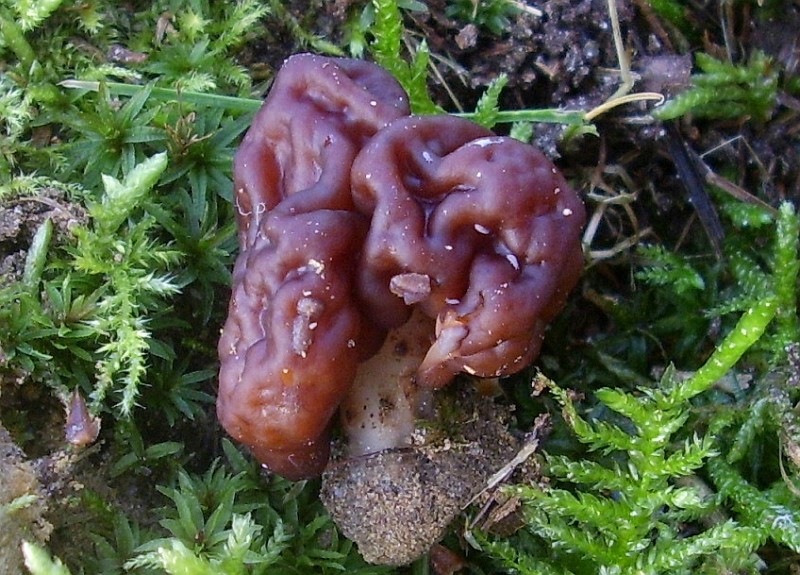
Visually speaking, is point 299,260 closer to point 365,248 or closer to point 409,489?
point 365,248

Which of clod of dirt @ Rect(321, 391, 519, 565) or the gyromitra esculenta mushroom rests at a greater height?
the gyromitra esculenta mushroom

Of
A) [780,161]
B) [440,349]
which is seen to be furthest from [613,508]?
[780,161]

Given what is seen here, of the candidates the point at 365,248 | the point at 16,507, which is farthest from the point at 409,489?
the point at 16,507

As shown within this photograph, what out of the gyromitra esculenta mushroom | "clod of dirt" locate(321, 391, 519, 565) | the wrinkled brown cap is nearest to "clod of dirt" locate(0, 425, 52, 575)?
the gyromitra esculenta mushroom

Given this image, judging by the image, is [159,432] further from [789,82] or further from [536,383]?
[789,82]

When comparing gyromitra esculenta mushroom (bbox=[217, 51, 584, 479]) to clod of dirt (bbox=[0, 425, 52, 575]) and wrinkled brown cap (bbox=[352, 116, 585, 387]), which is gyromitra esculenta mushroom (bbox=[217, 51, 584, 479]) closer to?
wrinkled brown cap (bbox=[352, 116, 585, 387])

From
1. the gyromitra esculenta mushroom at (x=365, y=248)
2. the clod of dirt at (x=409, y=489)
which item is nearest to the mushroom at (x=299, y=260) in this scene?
the gyromitra esculenta mushroom at (x=365, y=248)

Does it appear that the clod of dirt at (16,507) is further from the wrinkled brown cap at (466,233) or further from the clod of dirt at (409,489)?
the wrinkled brown cap at (466,233)
